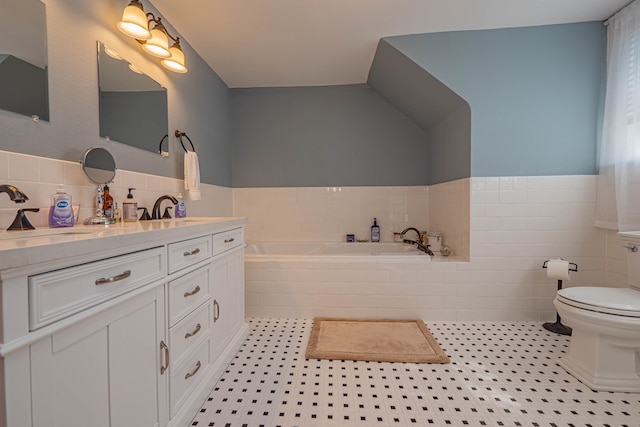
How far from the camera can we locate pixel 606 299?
5.50 feet

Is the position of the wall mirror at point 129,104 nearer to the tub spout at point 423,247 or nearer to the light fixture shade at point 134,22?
the light fixture shade at point 134,22

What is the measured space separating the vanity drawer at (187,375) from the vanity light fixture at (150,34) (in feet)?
5.94

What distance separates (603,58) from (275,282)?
10.9 ft

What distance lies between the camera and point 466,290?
8.39 feet

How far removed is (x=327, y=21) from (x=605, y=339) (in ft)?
8.95

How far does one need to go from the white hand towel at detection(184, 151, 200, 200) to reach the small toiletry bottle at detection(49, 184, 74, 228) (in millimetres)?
1058

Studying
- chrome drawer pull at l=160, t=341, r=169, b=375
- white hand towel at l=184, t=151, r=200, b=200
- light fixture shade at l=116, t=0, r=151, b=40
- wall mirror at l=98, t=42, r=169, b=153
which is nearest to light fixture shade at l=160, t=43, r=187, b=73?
wall mirror at l=98, t=42, r=169, b=153

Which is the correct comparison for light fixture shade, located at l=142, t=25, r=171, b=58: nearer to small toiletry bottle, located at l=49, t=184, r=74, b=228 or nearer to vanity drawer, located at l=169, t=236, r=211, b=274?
small toiletry bottle, located at l=49, t=184, r=74, b=228

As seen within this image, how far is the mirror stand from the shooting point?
147 centimetres

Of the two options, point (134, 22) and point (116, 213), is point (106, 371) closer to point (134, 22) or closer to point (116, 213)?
point (116, 213)

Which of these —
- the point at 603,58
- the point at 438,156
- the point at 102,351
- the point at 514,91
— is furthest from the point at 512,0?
the point at 102,351

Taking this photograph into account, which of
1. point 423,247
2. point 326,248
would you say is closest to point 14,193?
point 326,248

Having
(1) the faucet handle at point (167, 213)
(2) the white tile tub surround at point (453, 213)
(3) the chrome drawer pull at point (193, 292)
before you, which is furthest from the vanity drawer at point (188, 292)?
(2) the white tile tub surround at point (453, 213)

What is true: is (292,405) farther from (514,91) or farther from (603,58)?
(603,58)
